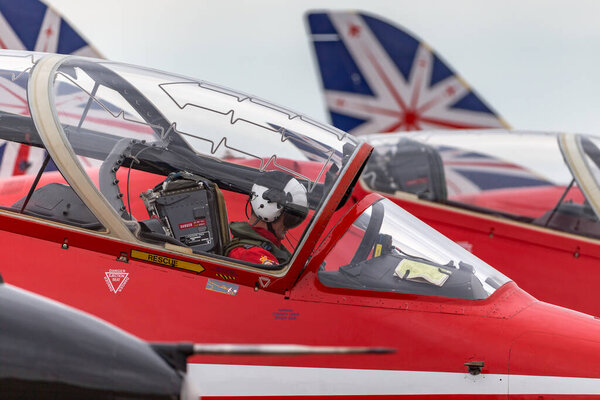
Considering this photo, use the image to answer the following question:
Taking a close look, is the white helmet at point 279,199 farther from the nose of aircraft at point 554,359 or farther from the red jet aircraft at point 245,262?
the nose of aircraft at point 554,359

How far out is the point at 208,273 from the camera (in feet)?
14.4

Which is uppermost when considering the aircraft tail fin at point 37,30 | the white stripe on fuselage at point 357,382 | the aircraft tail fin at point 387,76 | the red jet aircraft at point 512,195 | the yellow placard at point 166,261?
the aircraft tail fin at point 387,76

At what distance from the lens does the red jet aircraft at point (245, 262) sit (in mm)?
4199

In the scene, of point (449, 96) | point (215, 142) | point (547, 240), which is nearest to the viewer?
point (215, 142)

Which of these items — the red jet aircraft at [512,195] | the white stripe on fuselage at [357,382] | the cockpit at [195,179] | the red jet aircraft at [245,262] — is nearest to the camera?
the white stripe on fuselage at [357,382]

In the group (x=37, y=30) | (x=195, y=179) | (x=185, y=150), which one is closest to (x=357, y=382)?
(x=195, y=179)

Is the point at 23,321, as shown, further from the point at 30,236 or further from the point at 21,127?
the point at 21,127

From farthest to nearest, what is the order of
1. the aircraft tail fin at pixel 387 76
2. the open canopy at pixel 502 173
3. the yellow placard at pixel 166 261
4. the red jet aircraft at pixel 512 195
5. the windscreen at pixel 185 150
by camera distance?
the aircraft tail fin at pixel 387 76 → the open canopy at pixel 502 173 → the red jet aircraft at pixel 512 195 → the windscreen at pixel 185 150 → the yellow placard at pixel 166 261

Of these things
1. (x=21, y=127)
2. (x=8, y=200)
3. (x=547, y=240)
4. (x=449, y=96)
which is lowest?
(x=8, y=200)

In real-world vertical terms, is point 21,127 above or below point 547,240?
below

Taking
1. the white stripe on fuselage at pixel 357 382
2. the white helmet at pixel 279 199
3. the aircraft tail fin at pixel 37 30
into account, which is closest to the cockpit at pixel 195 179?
the white helmet at pixel 279 199

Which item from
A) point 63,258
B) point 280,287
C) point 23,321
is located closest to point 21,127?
point 63,258

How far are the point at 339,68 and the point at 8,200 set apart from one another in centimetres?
1776

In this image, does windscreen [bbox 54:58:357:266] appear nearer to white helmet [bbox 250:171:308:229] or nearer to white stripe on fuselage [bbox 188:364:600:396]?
white helmet [bbox 250:171:308:229]
